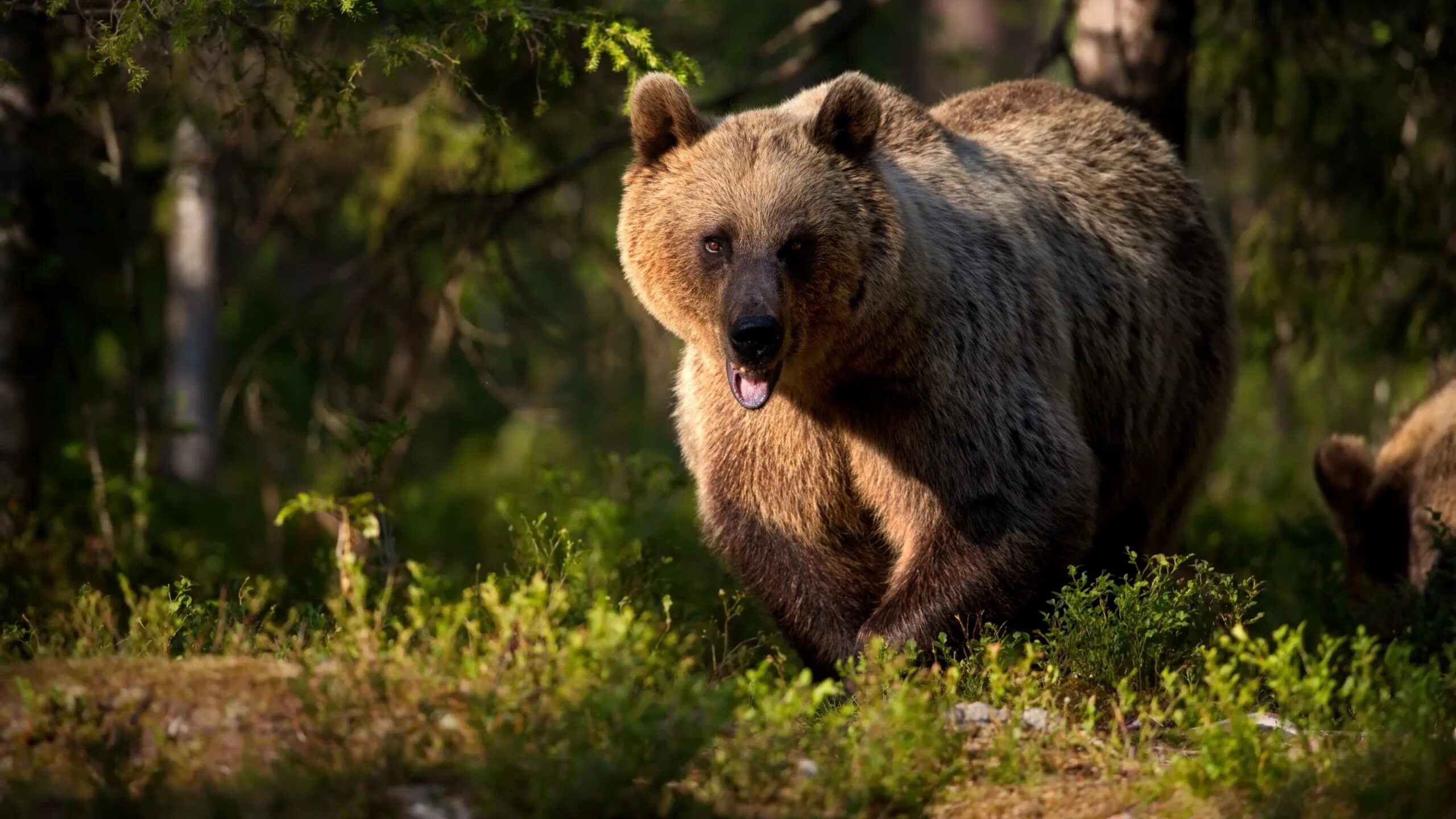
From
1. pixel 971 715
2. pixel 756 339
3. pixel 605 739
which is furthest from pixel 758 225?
pixel 605 739

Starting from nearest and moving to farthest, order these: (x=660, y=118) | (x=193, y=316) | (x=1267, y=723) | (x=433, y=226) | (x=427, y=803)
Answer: (x=427, y=803), (x=1267, y=723), (x=660, y=118), (x=433, y=226), (x=193, y=316)

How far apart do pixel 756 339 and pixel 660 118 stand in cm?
109

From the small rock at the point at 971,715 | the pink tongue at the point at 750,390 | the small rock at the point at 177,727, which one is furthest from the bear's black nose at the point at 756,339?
the small rock at the point at 177,727

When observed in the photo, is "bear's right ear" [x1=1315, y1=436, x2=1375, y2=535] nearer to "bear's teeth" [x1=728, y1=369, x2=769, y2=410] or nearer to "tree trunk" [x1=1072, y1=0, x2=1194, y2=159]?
"tree trunk" [x1=1072, y1=0, x2=1194, y2=159]

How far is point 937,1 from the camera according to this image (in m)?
24.5

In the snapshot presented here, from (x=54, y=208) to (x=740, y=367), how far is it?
4.72 meters


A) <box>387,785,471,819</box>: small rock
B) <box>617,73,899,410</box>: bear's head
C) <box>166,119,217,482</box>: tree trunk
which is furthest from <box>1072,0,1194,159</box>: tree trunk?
<box>166,119,217,482</box>: tree trunk

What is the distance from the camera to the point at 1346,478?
8.41 m

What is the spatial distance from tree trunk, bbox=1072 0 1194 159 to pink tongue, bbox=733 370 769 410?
3958 millimetres

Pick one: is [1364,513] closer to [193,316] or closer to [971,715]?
[971,715]

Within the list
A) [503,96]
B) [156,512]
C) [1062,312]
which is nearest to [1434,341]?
[1062,312]

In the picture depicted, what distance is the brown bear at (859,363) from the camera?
564cm

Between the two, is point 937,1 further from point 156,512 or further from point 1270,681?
point 1270,681

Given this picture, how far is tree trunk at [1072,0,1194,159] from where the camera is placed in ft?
27.5
